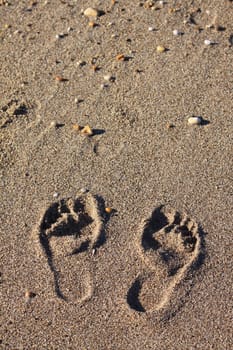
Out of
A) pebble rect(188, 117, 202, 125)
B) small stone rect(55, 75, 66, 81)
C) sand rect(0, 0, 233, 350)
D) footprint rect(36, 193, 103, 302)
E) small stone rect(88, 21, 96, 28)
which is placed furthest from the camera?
small stone rect(88, 21, 96, 28)

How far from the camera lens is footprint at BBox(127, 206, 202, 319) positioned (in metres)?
3.55

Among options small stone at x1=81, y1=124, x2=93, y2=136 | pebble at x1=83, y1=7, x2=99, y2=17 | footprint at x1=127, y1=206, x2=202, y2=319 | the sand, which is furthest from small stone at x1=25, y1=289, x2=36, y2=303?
pebble at x1=83, y1=7, x2=99, y2=17

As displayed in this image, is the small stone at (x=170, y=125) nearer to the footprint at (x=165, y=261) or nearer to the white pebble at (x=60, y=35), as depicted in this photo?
the footprint at (x=165, y=261)

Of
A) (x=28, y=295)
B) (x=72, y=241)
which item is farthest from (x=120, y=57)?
(x=28, y=295)

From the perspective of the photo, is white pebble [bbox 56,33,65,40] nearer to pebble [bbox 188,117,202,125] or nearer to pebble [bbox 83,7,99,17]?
pebble [bbox 83,7,99,17]

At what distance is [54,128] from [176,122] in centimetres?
82

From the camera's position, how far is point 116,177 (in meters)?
4.04

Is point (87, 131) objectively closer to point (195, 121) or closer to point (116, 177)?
point (116, 177)

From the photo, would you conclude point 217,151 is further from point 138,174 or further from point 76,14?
point 76,14

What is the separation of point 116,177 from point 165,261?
66cm

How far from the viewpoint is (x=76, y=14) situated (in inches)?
197

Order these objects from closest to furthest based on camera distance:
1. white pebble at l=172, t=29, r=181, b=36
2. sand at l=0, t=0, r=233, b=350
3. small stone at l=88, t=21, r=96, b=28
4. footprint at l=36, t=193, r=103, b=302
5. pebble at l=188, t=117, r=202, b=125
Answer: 1. sand at l=0, t=0, r=233, b=350
2. footprint at l=36, t=193, r=103, b=302
3. pebble at l=188, t=117, r=202, b=125
4. white pebble at l=172, t=29, r=181, b=36
5. small stone at l=88, t=21, r=96, b=28

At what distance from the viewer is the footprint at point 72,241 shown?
363 centimetres

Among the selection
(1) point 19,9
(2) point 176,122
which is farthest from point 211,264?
(1) point 19,9
